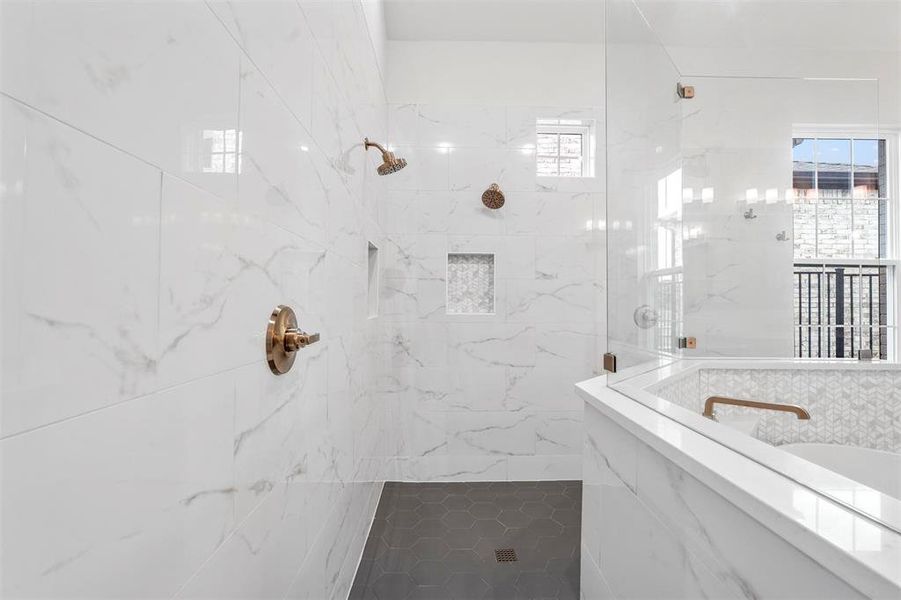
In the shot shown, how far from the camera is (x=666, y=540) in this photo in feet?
3.18

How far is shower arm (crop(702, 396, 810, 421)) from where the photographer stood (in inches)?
42.4

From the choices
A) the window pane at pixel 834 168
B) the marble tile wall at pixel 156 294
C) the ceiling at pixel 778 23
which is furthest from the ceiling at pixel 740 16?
the marble tile wall at pixel 156 294

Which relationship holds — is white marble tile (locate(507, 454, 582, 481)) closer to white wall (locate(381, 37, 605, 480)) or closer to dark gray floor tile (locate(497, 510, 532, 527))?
white wall (locate(381, 37, 605, 480))

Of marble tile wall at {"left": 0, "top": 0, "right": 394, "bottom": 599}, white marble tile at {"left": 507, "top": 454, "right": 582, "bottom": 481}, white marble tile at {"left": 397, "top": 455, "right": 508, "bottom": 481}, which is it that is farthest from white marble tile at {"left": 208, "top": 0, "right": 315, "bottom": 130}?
white marble tile at {"left": 507, "top": 454, "right": 582, "bottom": 481}

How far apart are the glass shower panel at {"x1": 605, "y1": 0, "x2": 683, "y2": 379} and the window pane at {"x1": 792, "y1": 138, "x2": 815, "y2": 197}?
0.39 m

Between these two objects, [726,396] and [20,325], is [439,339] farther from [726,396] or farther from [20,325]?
[20,325]

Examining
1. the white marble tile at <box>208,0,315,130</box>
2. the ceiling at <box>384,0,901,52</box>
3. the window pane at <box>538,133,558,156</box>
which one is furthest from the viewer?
the window pane at <box>538,133,558,156</box>

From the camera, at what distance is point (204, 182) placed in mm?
706

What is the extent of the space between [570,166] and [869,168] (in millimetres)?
2275

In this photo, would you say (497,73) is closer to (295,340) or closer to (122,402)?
(295,340)

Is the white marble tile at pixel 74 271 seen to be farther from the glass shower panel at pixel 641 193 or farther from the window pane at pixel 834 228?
the glass shower panel at pixel 641 193

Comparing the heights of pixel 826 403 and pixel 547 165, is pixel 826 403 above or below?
below

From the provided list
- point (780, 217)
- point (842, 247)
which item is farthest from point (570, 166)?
point (842, 247)

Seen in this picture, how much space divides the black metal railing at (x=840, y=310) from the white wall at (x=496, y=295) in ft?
6.07
